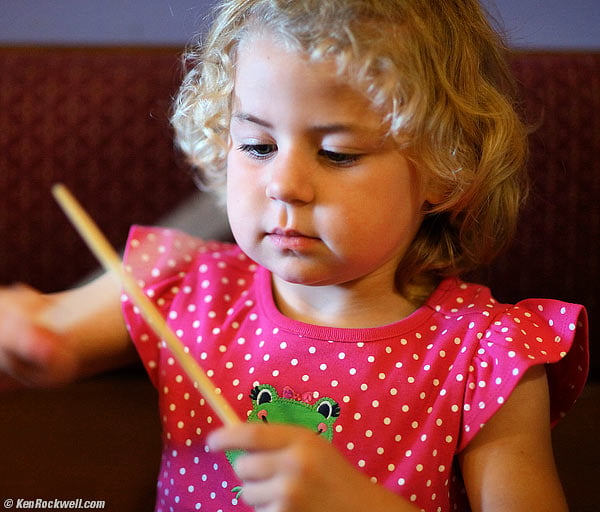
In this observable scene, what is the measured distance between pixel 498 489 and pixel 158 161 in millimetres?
543

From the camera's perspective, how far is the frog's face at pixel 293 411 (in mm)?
623

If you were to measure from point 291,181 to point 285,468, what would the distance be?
0.63 ft

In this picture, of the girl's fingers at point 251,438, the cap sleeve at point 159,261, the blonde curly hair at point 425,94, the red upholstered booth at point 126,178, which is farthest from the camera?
the red upholstered booth at point 126,178

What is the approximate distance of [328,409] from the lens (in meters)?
0.63

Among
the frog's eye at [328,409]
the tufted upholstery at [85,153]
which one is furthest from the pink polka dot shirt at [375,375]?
the tufted upholstery at [85,153]

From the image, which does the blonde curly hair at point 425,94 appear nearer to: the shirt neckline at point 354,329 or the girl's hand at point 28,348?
the shirt neckline at point 354,329

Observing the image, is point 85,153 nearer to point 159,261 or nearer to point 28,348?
point 159,261

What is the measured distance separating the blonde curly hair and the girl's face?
0.05 ft

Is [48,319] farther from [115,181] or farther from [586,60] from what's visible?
[586,60]

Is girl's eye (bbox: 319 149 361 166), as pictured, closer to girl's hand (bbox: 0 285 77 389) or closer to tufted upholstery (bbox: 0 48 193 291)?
girl's hand (bbox: 0 285 77 389)

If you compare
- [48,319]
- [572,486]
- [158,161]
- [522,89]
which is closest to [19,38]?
[158,161]

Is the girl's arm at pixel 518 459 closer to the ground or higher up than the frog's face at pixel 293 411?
closer to the ground

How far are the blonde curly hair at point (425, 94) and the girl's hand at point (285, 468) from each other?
0.22 m

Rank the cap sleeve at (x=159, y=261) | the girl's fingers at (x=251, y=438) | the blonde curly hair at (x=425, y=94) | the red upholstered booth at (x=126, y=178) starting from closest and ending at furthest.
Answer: the girl's fingers at (x=251, y=438) < the blonde curly hair at (x=425, y=94) < the cap sleeve at (x=159, y=261) < the red upholstered booth at (x=126, y=178)
